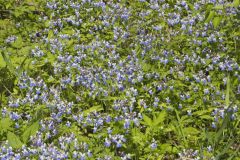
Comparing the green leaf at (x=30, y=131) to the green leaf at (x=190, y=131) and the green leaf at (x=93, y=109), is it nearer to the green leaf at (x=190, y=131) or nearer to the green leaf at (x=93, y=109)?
the green leaf at (x=93, y=109)

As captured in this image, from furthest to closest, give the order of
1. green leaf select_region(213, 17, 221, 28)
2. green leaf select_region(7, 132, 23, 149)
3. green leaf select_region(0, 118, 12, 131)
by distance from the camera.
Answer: green leaf select_region(213, 17, 221, 28) < green leaf select_region(0, 118, 12, 131) < green leaf select_region(7, 132, 23, 149)

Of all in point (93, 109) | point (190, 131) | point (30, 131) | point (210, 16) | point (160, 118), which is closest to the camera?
point (30, 131)

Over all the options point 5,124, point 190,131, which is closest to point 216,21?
point 190,131

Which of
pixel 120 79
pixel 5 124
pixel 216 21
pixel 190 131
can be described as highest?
pixel 216 21

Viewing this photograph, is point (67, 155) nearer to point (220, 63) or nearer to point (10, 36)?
point (220, 63)

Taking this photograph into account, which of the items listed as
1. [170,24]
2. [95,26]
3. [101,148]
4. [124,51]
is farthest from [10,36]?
[101,148]

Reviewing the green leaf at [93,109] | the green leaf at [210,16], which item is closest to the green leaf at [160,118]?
the green leaf at [93,109]

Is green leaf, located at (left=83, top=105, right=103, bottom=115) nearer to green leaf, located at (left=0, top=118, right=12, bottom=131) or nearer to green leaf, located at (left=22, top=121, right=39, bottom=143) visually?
green leaf, located at (left=22, top=121, right=39, bottom=143)

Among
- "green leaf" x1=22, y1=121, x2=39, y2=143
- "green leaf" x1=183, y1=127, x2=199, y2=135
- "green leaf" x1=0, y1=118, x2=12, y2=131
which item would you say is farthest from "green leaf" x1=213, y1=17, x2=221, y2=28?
"green leaf" x1=0, y1=118, x2=12, y2=131

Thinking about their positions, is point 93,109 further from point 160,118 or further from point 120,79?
point 160,118
